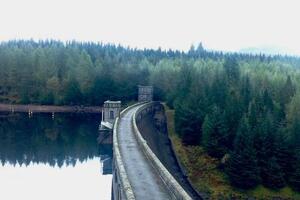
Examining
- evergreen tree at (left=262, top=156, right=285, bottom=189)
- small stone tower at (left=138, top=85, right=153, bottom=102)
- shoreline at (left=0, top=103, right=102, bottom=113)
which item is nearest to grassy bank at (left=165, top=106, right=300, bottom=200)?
evergreen tree at (left=262, top=156, right=285, bottom=189)

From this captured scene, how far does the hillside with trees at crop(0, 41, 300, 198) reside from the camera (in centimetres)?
5691

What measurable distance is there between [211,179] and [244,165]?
240 inches

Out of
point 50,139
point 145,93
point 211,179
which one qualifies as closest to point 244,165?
point 211,179

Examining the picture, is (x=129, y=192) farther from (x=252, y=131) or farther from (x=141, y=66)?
(x=141, y=66)

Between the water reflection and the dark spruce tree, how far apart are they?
21962 mm

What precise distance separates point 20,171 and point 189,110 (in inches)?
1193

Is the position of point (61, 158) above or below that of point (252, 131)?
below

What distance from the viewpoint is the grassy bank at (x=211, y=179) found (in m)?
55.0

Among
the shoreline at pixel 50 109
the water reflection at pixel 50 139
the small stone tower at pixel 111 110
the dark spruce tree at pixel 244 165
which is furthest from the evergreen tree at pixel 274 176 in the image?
the shoreline at pixel 50 109

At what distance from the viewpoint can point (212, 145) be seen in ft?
212

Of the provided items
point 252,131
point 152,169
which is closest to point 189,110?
point 252,131

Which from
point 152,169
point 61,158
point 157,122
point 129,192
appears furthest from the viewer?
point 157,122

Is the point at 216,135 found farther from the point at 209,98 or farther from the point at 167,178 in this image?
the point at 167,178

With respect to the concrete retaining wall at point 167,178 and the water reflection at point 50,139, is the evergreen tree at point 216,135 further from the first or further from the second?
the water reflection at point 50,139
